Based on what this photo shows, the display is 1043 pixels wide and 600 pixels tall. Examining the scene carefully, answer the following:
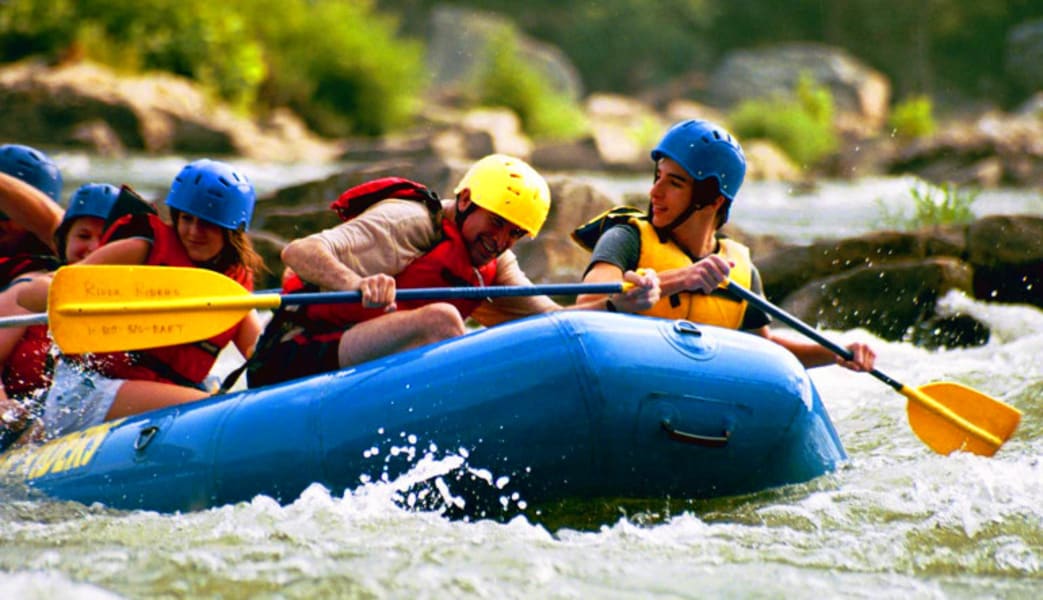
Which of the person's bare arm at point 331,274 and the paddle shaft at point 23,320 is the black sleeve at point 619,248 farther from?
the paddle shaft at point 23,320

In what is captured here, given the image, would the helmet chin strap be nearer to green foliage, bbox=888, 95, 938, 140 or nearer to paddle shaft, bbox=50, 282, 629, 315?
paddle shaft, bbox=50, 282, 629, 315

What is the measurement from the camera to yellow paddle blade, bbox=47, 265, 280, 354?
424cm

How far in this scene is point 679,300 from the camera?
14.7ft

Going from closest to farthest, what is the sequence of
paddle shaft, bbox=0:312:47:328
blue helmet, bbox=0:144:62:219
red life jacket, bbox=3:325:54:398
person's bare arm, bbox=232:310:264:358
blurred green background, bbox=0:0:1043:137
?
paddle shaft, bbox=0:312:47:328 → red life jacket, bbox=3:325:54:398 → person's bare arm, bbox=232:310:264:358 → blue helmet, bbox=0:144:62:219 → blurred green background, bbox=0:0:1043:137

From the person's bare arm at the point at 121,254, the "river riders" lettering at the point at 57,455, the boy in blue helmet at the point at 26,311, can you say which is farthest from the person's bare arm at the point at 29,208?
the "river riders" lettering at the point at 57,455

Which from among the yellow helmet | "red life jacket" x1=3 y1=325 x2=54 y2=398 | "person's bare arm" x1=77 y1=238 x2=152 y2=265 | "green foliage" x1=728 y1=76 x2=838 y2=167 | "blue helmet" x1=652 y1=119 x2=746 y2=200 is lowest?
"green foliage" x1=728 y1=76 x2=838 y2=167

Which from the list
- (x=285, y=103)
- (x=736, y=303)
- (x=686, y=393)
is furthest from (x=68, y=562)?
(x=285, y=103)

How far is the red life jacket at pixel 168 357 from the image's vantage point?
4578 millimetres

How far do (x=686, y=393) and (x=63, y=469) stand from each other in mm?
1961

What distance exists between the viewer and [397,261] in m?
4.37

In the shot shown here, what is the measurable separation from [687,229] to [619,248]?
26 cm

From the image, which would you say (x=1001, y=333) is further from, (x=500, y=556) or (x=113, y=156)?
(x=113, y=156)

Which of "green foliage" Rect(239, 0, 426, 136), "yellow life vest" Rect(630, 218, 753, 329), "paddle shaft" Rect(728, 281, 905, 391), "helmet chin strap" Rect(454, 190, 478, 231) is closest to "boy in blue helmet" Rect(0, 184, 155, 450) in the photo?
"helmet chin strap" Rect(454, 190, 478, 231)

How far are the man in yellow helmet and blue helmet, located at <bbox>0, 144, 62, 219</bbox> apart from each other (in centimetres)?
173
